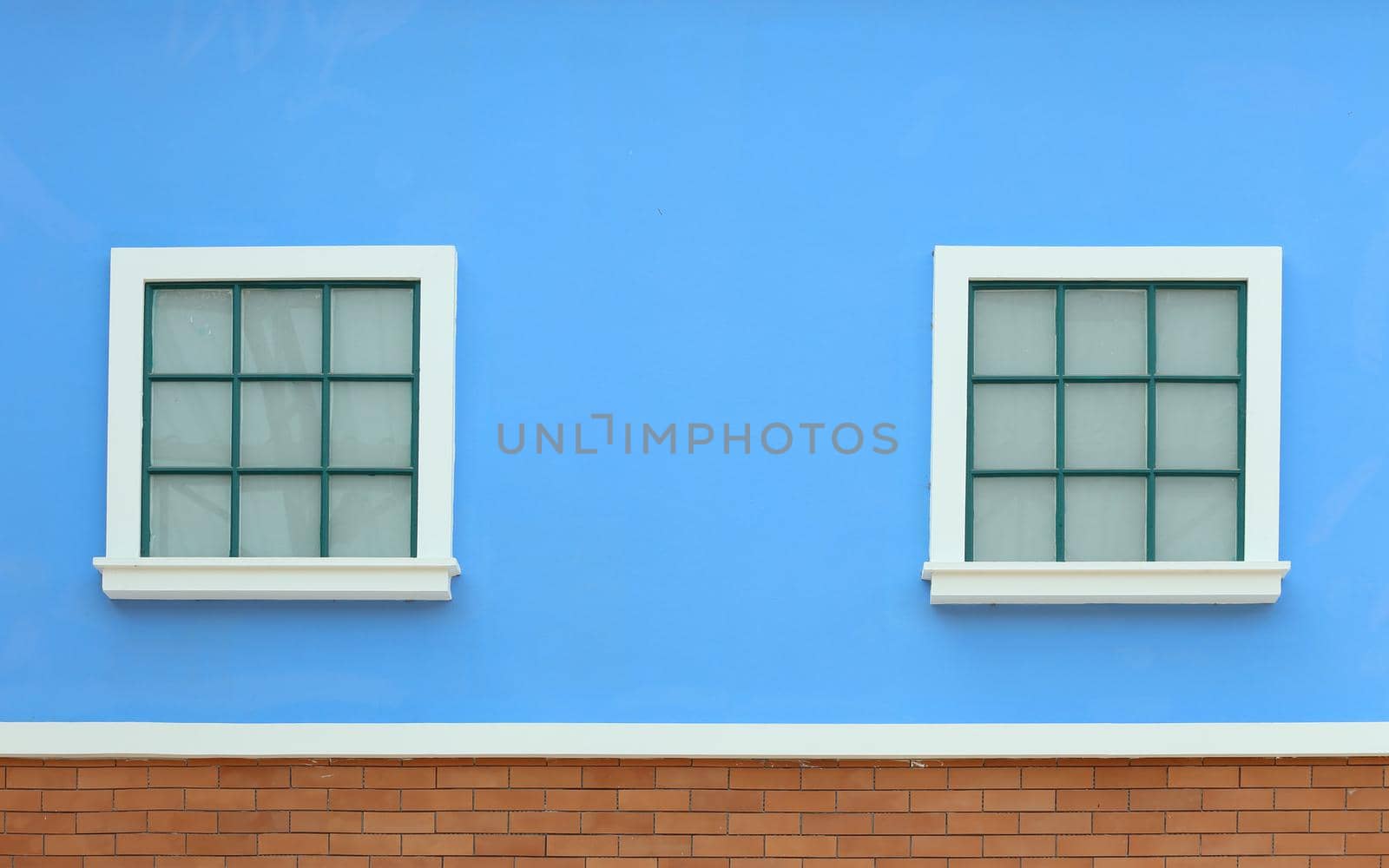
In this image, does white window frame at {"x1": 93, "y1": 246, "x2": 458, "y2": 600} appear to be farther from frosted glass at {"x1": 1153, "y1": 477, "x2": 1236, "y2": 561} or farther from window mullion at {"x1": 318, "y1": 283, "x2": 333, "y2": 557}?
frosted glass at {"x1": 1153, "y1": 477, "x2": 1236, "y2": 561}

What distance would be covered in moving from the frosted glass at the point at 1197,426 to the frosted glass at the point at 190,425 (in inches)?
151

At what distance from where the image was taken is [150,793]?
172 inches

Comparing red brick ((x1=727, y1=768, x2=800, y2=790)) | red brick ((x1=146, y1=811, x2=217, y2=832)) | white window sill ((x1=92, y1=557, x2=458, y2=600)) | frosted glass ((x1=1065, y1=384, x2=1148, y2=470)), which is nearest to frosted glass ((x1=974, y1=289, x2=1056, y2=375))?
frosted glass ((x1=1065, y1=384, x2=1148, y2=470))

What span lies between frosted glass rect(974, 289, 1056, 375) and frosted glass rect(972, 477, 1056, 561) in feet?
1.53

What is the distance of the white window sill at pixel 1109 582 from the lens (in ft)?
13.8

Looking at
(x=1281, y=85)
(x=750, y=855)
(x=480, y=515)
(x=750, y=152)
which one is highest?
(x=1281, y=85)

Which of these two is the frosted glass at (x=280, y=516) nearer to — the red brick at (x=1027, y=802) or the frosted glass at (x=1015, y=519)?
the frosted glass at (x=1015, y=519)

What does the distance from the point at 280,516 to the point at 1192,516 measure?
373cm

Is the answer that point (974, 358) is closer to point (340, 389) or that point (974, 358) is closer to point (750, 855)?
point (750, 855)

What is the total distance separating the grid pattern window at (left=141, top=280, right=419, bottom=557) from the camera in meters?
4.36

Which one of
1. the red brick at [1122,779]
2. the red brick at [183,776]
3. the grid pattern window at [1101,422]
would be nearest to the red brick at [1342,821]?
the red brick at [1122,779]

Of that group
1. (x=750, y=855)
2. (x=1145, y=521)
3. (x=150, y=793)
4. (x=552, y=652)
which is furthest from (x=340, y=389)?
(x=1145, y=521)

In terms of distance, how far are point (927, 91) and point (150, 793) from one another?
429 cm

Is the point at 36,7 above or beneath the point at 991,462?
above
